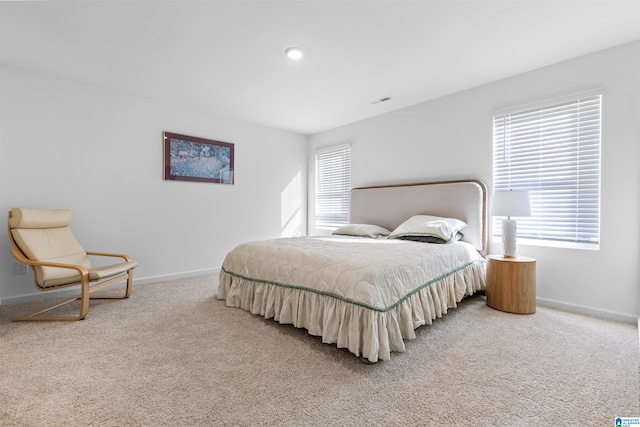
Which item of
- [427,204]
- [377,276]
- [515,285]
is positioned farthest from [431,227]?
[377,276]

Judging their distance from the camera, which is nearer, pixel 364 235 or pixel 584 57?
pixel 584 57

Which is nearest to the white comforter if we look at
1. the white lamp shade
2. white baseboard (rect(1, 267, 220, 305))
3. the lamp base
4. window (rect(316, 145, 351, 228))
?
the lamp base

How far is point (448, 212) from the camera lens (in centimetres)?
351

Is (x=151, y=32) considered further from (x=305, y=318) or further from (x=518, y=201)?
(x=518, y=201)

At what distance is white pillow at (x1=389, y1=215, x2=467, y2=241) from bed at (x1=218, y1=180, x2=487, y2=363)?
1 cm

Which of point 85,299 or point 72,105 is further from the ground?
point 72,105

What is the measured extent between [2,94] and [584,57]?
5.74 metres

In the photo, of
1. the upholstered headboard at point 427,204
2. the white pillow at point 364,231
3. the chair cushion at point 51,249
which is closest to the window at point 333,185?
the upholstered headboard at point 427,204

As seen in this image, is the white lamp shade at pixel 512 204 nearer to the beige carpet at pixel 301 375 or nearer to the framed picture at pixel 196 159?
the beige carpet at pixel 301 375

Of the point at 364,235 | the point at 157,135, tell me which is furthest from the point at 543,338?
the point at 157,135

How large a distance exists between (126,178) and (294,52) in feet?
8.77

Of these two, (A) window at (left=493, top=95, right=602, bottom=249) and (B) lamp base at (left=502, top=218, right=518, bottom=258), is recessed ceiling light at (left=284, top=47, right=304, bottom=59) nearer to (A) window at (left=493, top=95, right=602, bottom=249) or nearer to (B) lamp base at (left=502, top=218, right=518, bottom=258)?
(A) window at (left=493, top=95, right=602, bottom=249)

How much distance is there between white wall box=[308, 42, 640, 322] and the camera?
247cm

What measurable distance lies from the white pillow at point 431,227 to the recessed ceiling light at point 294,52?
218 centimetres
